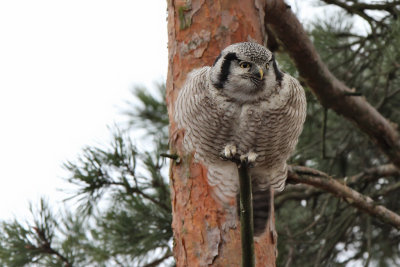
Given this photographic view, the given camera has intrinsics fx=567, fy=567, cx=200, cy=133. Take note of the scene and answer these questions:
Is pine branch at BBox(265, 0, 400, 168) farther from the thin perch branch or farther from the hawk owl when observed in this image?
the thin perch branch

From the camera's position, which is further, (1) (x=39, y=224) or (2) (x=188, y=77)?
(1) (x=39, y=224)

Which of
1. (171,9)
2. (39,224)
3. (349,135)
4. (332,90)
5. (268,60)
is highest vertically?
(171,9)

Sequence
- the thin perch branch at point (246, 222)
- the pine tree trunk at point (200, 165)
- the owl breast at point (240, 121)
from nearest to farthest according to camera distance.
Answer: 1. the thin perch branch at point (246, 222)
2. the owl breast at point (240, 121)
3. the pine tree trunk at point (200, 165)

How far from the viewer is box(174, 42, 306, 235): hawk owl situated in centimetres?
239

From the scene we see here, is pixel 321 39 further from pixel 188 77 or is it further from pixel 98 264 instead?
pixel 98 264

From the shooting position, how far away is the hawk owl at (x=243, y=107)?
7.83 ft

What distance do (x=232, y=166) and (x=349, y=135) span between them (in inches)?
71.5

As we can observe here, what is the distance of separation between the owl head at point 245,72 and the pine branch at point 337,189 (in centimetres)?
66

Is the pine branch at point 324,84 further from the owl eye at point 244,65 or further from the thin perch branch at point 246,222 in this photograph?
the thin perch branch at point 246,222

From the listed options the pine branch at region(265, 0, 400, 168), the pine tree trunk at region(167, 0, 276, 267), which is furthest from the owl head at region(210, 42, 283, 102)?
the pine branch at region(265, 0, 400, 168)

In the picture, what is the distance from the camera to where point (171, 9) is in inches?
122

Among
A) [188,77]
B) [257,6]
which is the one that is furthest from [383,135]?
[188,77]

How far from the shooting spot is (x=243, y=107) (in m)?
2.45

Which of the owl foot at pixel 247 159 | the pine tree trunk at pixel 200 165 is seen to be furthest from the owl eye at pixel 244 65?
the pine tree trunk at pixel 200 165
